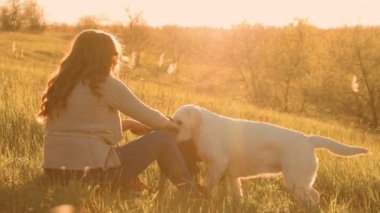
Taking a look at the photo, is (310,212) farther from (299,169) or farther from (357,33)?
(357,33)

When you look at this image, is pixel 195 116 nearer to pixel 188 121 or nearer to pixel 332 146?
pixel 188 121

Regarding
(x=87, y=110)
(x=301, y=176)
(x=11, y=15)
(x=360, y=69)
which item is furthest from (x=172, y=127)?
(x=11, y=15)

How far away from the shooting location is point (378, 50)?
24766 mm

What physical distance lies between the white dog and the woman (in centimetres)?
82

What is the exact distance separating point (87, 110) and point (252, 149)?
1733 mm

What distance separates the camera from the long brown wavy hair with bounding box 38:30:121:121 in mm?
4840

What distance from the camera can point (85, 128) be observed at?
487cm

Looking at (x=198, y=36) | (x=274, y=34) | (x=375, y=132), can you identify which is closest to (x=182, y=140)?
(x=375, y=132)

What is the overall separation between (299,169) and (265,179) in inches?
60.5

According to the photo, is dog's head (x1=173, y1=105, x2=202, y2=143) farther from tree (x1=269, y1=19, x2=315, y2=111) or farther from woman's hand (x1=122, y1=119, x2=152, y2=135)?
tree (x1=269, y1=19, x2=315, y2=111)

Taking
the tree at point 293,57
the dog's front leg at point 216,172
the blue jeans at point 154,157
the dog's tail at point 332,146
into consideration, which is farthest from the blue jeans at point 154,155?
the tree at point 293,57

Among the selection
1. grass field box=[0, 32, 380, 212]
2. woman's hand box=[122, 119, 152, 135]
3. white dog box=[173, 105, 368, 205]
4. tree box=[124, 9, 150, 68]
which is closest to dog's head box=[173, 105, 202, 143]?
white dog box=[173, 105, 368, 205]

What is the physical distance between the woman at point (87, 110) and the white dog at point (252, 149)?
2.69ft

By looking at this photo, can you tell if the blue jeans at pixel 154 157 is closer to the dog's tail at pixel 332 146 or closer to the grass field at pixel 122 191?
the grass field at pixel 122 191
